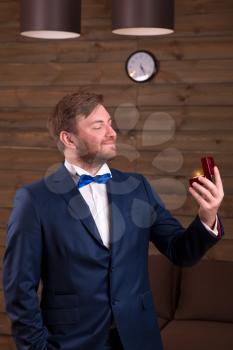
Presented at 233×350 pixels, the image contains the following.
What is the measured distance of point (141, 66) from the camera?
482cm

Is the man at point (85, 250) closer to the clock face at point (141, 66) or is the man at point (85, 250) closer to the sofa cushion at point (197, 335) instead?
the sofa cushion at point (197, 335)

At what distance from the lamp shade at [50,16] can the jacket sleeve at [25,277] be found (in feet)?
2.76

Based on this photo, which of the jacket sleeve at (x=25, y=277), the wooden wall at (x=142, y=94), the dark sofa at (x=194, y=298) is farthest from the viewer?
the wooden wall at (x=142, y=94)

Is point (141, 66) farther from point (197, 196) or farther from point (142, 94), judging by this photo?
point (197, 196)

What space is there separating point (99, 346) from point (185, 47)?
2787mm

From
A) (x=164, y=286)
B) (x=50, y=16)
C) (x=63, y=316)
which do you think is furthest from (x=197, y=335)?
(x=50, y=16)

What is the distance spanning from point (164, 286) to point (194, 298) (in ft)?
0.70

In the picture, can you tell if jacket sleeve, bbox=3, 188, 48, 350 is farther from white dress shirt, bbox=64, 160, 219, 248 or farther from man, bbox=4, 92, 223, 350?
white dress shirt, bbox=64, 160, 219, 248

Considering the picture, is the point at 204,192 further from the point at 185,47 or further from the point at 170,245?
the point at 185,47

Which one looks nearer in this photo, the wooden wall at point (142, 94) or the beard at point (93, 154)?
the beard at point (93, 154)

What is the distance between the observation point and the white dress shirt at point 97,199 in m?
2.50

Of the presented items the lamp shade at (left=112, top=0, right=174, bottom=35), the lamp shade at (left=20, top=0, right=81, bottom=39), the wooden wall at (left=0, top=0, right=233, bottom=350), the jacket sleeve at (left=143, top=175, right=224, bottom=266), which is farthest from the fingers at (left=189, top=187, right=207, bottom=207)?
the wooden wall at (left=0, top=0, right=233, bottom=350)

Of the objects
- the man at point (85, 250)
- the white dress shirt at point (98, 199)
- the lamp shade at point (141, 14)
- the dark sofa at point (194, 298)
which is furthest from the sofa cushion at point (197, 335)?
the lamp shade at point (141, 14)

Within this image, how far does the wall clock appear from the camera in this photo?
4789 mm
